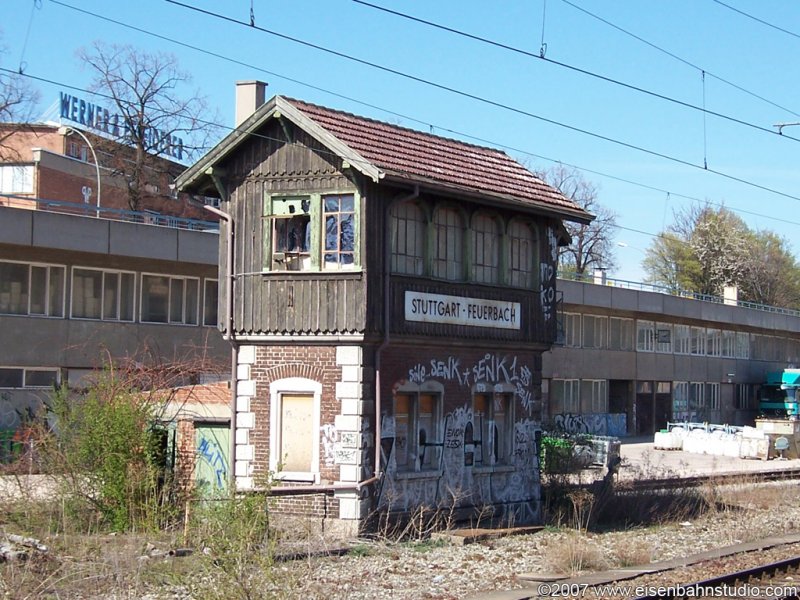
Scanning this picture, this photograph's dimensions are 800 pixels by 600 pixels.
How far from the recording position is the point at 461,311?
20.1 m

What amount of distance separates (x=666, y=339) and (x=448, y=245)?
42060 millimetres

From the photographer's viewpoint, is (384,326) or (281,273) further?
(281,273)

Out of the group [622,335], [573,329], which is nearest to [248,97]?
[573,329]

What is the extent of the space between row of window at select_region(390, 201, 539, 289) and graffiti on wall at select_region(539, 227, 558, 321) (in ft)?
0.96

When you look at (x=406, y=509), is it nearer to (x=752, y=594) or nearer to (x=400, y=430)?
(x=400, y=430)

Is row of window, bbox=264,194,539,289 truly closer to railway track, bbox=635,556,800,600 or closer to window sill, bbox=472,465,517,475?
window sill, bbox=472,465,517,475

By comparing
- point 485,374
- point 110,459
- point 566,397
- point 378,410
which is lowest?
point 110,459

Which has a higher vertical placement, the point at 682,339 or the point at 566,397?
the point at 682,339

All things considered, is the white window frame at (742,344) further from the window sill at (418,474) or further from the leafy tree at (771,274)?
the window sill at (418,474)

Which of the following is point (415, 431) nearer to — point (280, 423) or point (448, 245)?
point (280, 423)

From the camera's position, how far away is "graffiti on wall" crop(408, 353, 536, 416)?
19.6 m

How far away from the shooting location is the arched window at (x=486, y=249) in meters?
20.7

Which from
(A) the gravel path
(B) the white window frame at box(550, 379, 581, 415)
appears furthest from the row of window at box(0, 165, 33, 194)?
(A) the gravel path

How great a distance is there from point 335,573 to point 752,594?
17.7 feet
